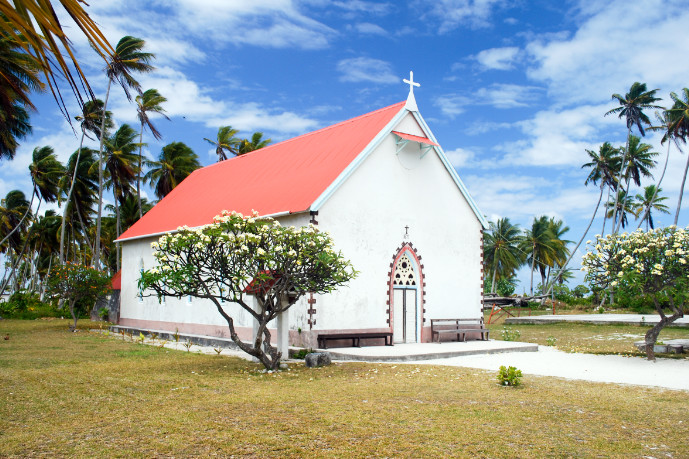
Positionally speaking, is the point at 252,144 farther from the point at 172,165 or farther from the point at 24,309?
the point at 24,309

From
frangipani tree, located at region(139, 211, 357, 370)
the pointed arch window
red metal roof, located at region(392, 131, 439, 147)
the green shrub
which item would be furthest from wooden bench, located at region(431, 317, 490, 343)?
the green shrub

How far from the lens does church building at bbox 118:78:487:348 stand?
19125 mm

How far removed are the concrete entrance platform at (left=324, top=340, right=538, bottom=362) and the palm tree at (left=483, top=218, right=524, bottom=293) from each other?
47.2 meters

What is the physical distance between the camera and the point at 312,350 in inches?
691

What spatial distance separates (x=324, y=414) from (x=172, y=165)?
141 feet

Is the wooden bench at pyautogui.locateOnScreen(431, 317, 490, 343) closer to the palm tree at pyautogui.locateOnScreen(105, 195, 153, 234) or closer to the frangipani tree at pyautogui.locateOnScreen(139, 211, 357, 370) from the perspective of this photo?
the frangipani tree at pyautogui.locateOnScreen(139, 211, 357, 370)

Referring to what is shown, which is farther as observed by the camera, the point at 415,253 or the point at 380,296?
the point at 415,253

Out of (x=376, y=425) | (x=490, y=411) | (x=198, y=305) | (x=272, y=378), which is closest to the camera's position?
(x=376, y=425)

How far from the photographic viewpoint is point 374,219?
20266 mm

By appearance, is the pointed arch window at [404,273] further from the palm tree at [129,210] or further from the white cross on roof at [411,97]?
the palm tree at [129,210]

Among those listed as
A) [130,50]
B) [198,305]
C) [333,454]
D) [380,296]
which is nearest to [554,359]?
[380,296]

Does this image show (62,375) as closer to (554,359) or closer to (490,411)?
(490,411)

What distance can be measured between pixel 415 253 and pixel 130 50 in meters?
28.5

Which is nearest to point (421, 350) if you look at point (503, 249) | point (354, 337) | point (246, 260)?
point (354, 337)
